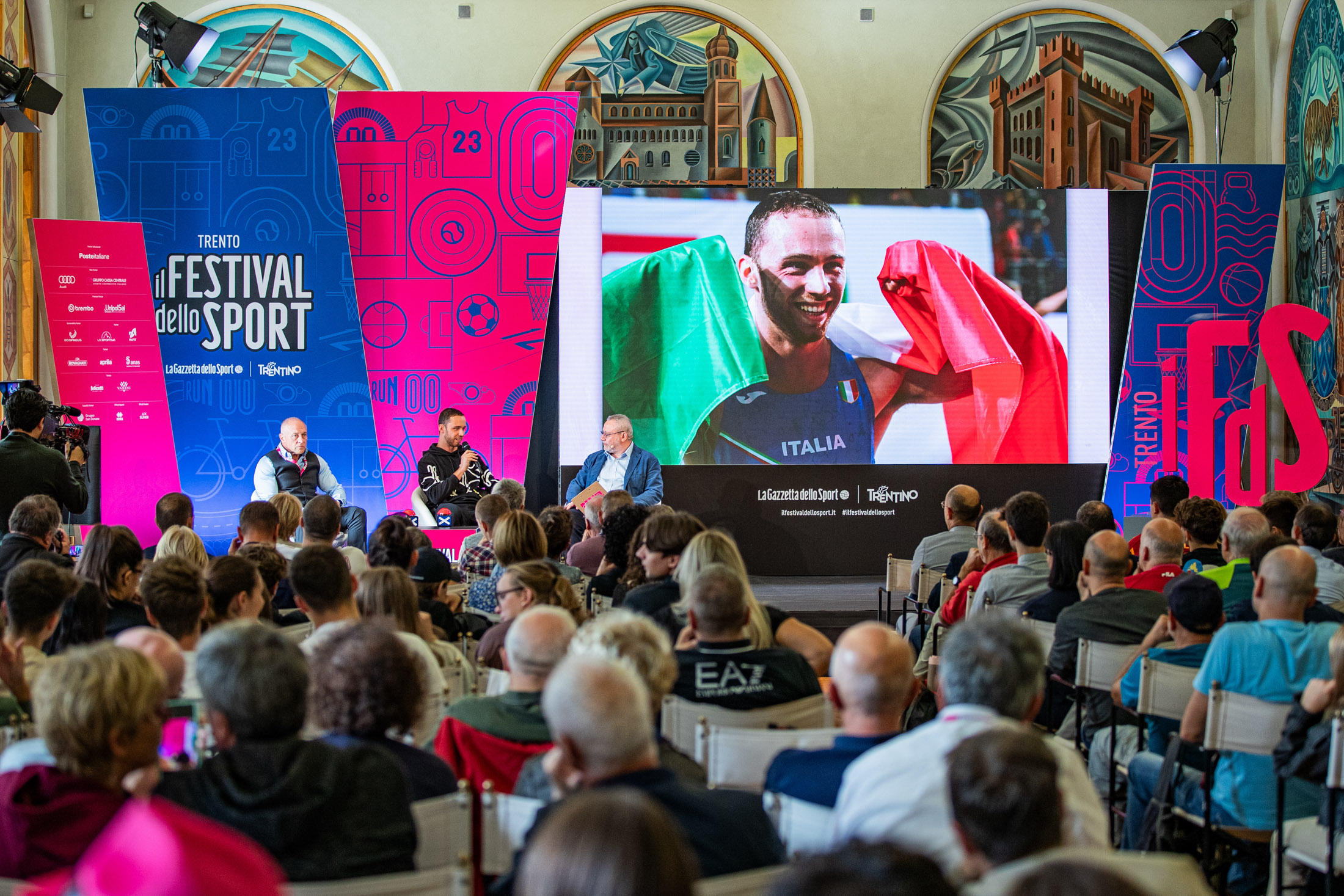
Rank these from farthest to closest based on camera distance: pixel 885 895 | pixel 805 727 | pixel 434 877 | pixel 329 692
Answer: pixel 805 727 → pixel 329 692 → pixel 434 877 → pixel 885 895

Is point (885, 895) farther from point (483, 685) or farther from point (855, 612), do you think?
point (855, 612)

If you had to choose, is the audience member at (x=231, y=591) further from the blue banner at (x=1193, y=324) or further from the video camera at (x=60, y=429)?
the blue banner at (x=1193, y=324)

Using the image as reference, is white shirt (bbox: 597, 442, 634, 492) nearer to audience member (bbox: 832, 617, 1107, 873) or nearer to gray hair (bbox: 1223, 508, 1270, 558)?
gray hair (bbox: 1223, 508, 1270, 558)

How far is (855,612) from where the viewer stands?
7266mm

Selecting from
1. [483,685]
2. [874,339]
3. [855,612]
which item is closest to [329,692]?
[483,685]

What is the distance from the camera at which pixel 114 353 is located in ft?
26.0

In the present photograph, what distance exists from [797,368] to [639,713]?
7140 mm

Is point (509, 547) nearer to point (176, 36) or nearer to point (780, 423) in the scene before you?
point (780, 423)

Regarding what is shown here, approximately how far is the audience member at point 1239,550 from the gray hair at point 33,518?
419cm

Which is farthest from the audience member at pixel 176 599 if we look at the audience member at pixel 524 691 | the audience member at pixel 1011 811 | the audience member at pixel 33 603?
the audience member at pixel 1011 811

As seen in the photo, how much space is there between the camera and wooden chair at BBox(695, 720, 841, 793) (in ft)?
7.95

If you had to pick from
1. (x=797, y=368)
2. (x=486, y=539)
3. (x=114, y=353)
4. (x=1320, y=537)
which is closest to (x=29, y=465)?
(x=486, y=539)

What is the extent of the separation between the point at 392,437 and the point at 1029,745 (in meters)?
7.18

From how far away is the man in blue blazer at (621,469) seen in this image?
7.68 m
